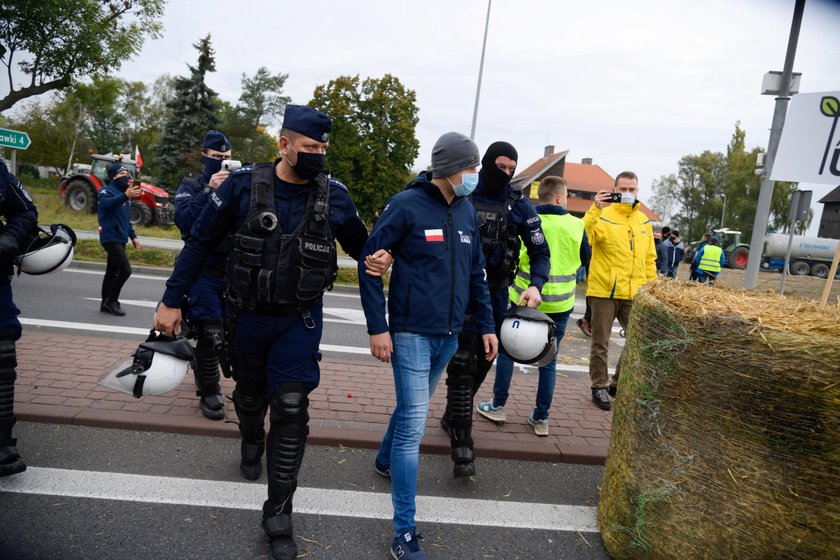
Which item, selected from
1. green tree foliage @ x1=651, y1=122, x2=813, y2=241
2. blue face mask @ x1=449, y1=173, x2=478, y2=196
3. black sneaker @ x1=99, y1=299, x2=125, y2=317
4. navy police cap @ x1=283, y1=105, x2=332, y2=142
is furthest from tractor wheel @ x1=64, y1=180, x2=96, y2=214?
green tree foliage @ x1=651, y1=122, x2=813, y2=241

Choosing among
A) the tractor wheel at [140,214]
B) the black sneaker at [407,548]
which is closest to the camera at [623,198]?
the black sneaker at [407,548]

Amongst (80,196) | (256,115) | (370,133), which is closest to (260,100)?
(256,115)

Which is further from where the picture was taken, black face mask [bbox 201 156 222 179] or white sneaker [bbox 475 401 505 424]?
white sneaker [bbox 475 401 505 424]

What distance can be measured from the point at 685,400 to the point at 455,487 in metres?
1.61

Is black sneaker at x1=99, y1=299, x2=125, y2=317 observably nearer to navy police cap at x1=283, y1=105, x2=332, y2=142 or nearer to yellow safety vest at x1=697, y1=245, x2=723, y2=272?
navy police cap at x1=283, y1=105, x2=332, y2=142

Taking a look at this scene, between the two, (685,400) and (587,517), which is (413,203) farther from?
(587,517)

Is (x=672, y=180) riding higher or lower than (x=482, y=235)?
higher

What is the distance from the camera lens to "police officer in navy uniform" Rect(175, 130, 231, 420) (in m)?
3.97

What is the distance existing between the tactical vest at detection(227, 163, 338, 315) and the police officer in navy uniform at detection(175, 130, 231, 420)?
3.88ft

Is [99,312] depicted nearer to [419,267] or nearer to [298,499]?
[298,499]

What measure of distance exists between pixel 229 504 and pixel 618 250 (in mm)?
3824

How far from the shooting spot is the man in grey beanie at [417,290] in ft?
9.27

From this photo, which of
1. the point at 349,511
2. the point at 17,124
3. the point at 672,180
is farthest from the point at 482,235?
the point at 672,180

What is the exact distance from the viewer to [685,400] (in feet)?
8.38
